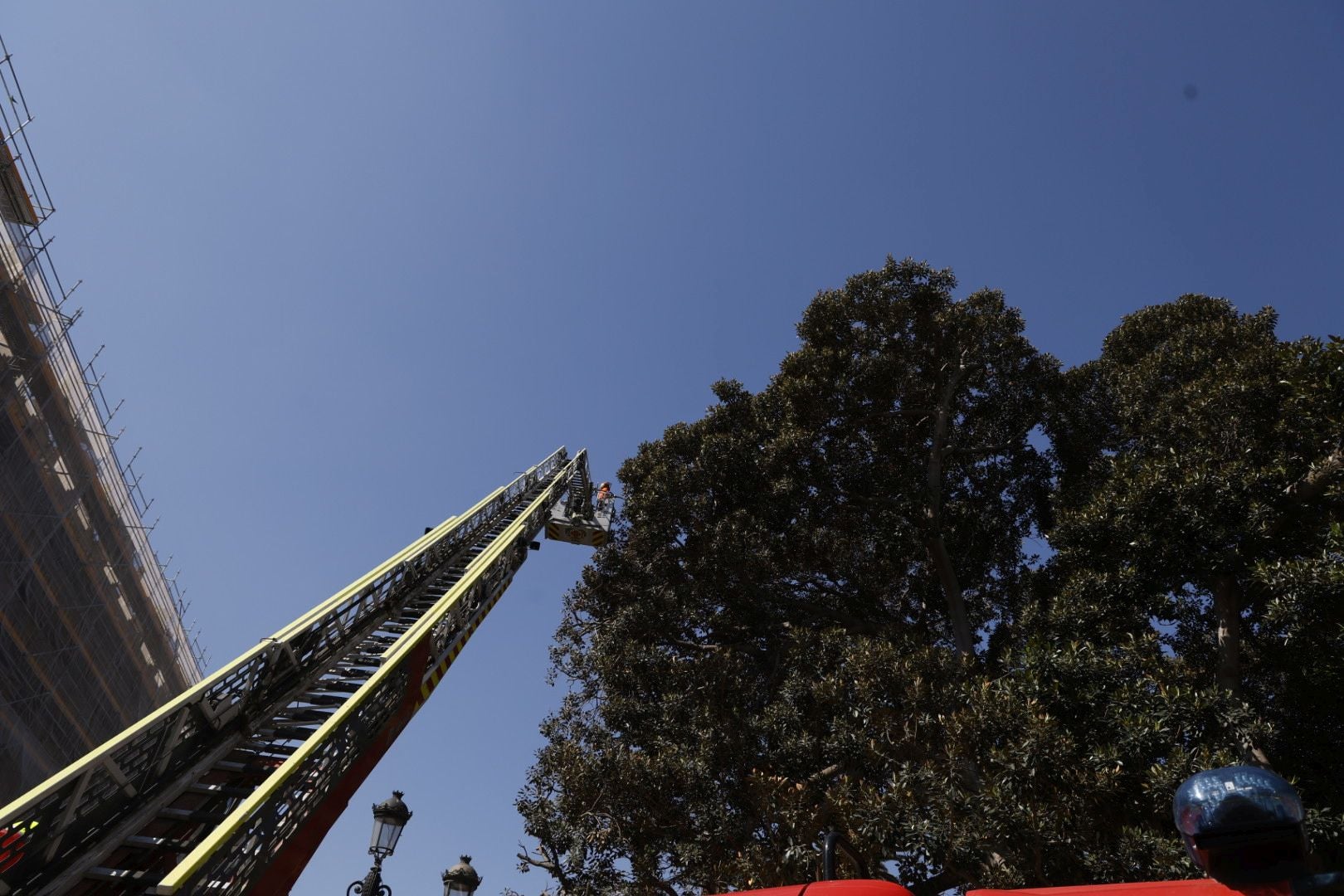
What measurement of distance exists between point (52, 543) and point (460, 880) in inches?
461

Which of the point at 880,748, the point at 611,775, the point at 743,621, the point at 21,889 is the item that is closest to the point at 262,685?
the point at 21,889

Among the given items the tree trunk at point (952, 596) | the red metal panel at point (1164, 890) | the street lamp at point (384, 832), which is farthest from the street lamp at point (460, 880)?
the tree trunk at point (952, 596)

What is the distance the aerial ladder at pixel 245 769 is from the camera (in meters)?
5.24

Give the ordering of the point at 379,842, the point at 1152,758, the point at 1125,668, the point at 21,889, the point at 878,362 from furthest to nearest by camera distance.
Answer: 1. the point at 878,362
2. the point at 1125,668
3. the point at 1152,758
4. the point at 379,842
5. the point at 21,889

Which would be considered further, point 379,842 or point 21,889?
point 379,842

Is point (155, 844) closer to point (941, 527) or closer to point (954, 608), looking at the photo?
point (954, 608)

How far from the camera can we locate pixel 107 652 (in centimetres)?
1602

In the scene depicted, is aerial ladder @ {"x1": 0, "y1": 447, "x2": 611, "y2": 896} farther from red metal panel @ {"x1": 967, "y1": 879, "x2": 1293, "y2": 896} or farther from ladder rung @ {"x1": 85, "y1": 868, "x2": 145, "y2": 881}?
red metal panel @ {"x1": 967, "y1": 879, "x2": 1293, "y2": 896}

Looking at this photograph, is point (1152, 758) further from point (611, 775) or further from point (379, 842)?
point (379, 842)

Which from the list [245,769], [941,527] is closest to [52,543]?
[245,769]

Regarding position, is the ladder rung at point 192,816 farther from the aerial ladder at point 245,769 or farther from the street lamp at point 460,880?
the street lamp at point 460,880

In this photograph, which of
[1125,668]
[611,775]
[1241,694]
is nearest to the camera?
[1125,668]

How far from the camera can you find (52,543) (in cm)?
1448

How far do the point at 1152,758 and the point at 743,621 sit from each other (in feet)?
23.5
